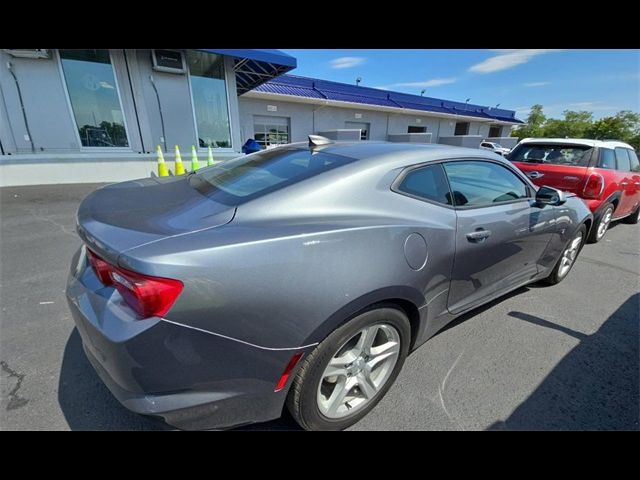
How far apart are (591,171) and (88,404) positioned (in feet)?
22.5

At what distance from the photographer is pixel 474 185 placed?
244cm

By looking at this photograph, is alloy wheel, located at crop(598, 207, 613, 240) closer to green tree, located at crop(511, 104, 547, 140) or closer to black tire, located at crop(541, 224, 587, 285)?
black tire, located at crop(541, 224, 587, 285)

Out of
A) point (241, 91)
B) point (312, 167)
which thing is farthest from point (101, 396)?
point (241, 91)

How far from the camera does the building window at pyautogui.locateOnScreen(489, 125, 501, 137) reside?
3560 cm

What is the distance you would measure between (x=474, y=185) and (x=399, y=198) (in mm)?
988

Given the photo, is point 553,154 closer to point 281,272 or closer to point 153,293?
point 281,272

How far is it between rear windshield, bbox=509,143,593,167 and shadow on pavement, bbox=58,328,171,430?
6.66 meters

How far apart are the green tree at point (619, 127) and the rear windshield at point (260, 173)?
238 ft

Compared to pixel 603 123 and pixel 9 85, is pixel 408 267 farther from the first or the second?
pixel 603 123

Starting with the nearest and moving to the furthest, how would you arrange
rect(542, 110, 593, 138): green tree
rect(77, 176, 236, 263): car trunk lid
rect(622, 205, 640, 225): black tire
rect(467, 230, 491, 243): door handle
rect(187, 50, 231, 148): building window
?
rect(77, 176, 236, 263): car trunk lid → rect(467, 230, 491, 243): door handle → rect(622, 205, 640, 225): black tire → rect(187, 50, 231, 148): building window → rect(542, 110, 593, 138): green tree

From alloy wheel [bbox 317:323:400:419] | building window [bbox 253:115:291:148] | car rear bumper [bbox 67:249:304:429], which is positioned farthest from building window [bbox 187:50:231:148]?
alloy wheel [bbox 317:323:400:419]

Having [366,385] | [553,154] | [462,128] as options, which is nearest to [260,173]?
[366,385]

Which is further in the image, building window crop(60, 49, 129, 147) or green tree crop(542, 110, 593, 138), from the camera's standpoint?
green tree crop(542, 110, 593, 138)

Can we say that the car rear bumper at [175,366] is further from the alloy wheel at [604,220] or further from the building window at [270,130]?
the building window at [270,130]
